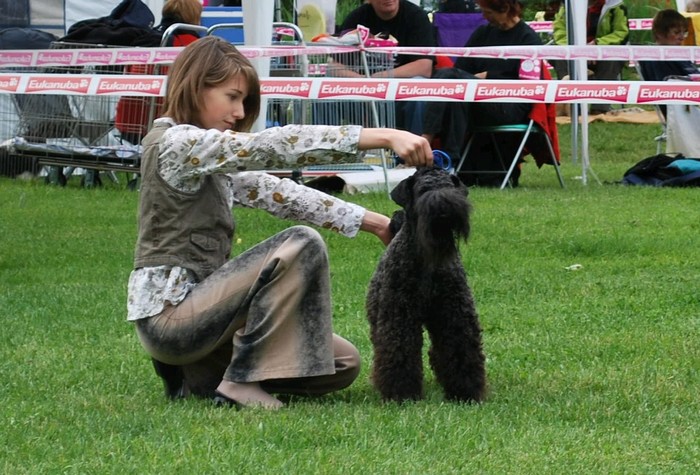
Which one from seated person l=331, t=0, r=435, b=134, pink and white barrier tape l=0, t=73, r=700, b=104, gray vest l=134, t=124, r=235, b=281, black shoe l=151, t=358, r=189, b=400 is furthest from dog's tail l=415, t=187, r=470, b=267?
seated person l=331, t=0, r=435, b=134

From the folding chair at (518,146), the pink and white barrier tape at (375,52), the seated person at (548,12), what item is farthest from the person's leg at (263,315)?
the seated person at (548,12)

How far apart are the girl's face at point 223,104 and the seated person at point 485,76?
21.4ft

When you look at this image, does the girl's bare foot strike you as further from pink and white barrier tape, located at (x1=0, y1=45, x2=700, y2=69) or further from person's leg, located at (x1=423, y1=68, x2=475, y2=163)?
person's leg, located at (x1=423, y1=68, x2=475, y2=163)

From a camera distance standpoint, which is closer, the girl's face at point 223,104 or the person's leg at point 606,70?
the girl's face at point 223,104

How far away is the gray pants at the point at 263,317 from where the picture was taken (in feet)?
12.9

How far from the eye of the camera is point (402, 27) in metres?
11.8

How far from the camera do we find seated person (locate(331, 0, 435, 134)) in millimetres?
11266

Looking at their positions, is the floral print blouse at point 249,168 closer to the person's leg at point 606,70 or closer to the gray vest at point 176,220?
the gray vest at point 176,220

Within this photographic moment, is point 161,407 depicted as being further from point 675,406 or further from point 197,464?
point 675,406

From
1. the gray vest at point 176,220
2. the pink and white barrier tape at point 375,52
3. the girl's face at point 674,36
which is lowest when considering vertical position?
the gray vest at point 176,220

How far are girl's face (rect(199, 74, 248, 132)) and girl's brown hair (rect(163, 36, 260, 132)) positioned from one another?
15 mm

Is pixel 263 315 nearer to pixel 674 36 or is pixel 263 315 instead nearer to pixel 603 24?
pixel 674 36

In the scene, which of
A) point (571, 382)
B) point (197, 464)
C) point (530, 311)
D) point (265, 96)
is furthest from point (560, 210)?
point (197, 464)

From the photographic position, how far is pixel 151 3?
1445 centimetres
